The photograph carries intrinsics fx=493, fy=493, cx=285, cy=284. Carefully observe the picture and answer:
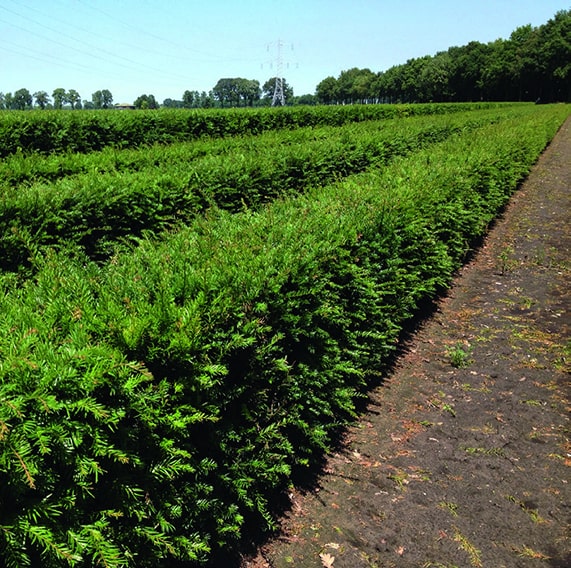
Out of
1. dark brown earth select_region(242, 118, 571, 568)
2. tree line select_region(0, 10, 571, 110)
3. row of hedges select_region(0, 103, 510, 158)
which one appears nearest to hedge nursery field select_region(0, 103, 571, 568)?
dark brown earth select_region(242, 118, 571, 568)

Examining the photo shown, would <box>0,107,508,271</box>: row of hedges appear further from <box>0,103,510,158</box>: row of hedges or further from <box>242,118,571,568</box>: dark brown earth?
<box>0,103,510,158</box>: row of hedges

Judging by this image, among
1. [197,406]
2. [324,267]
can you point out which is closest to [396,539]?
[197,406]

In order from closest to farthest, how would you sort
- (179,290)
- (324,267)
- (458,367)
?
1. (179,290)
2. (324,267)
3. (458,367)

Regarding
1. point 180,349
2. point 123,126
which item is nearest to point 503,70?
point 123,126

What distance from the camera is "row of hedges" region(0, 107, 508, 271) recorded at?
17.8ft

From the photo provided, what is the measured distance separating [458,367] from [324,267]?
8.30 feet

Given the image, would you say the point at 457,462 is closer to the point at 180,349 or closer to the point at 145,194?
the point at 180,349

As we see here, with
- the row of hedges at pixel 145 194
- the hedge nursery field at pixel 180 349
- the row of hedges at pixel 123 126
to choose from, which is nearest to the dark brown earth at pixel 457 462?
the hedge nursery field at pixel 180 349

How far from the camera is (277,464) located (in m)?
3.36

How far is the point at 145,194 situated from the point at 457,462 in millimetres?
4980

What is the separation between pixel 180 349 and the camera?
2434mm

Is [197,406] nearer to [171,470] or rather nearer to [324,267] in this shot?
[171,470]

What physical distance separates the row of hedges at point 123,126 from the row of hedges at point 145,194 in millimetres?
3049

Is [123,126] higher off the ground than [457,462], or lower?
Result: higher
